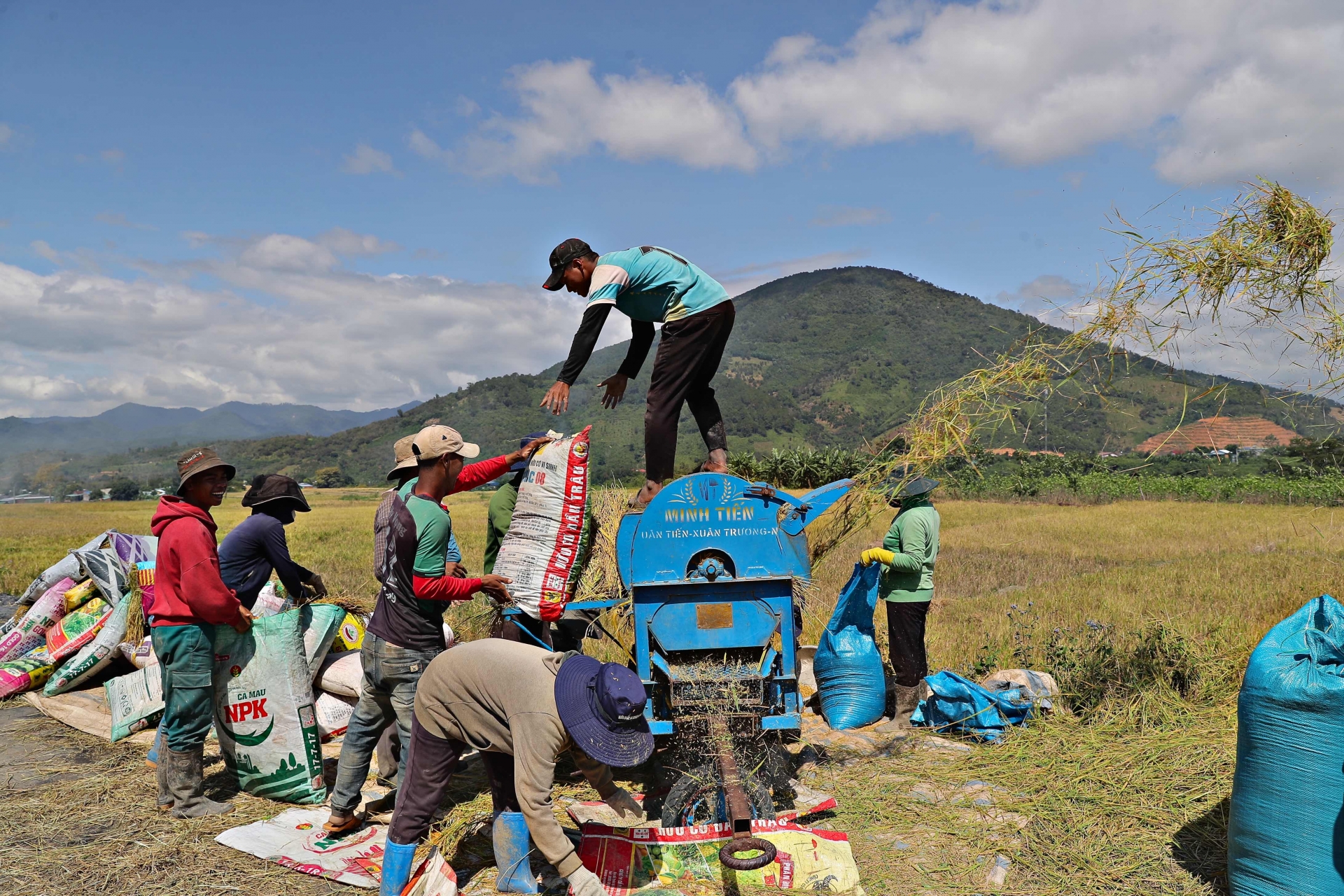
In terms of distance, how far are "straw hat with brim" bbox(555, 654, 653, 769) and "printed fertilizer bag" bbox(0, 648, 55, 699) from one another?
22.6 feet

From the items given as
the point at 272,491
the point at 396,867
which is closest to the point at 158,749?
the point at 272,491

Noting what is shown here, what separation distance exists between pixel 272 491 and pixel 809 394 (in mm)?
97476

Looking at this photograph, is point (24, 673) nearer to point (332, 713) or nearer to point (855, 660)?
point (332, 713)

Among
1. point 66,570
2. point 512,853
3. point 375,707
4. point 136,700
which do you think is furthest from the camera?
point 66,570

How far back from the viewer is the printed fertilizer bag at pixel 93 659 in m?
7.31

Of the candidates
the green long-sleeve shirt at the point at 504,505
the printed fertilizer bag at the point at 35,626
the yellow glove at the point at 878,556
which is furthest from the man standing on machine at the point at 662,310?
the printed fertilizer bag at the point at 35,626

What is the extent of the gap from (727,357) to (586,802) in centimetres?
12178

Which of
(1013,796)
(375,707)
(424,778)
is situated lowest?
(1013,796)

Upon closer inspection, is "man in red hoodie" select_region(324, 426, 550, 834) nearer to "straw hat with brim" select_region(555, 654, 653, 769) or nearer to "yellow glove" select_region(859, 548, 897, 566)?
"straw hat with brim" select_region(555, 654, 653, 769)

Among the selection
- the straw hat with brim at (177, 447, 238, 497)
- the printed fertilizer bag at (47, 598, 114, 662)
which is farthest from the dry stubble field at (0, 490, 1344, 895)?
the straw hat with brim at (177, 447, 238, 497)

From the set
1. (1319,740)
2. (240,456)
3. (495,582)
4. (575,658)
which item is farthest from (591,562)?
(240,456)

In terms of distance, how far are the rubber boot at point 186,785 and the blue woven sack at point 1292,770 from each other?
536 centimetres

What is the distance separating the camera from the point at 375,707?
4531mm

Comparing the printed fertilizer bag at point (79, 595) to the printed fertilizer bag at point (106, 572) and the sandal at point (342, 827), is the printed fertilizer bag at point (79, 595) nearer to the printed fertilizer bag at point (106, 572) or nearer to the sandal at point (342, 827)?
the printed fertilizer bag at point (106, 572)
